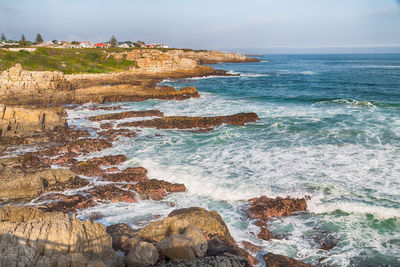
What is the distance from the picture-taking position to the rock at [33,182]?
13.9 m

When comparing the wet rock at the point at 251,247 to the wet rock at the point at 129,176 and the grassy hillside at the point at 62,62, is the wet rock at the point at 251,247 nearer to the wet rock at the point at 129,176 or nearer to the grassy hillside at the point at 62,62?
the wet rock at the point at 129,176

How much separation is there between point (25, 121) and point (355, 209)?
23.4m

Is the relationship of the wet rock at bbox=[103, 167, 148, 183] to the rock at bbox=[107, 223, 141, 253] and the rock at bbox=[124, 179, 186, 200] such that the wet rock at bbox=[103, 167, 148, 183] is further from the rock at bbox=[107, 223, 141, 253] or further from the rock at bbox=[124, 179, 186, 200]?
the rock at bbox=[107, 223, 141, 253]

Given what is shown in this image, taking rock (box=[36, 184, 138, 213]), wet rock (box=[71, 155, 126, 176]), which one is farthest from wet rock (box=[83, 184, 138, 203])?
wet rock (box=[71, 155, 126, 176])

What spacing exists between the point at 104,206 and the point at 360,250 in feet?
32.5

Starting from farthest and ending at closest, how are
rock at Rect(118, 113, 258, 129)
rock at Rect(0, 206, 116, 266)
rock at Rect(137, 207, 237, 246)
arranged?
rock at Rect(118, 113, 258, 129)
rock at Rect(137, 207, 237, 246)
rock at Rect(0, 206, 116, 266)

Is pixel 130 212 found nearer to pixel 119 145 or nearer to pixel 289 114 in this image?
pixel 119 145

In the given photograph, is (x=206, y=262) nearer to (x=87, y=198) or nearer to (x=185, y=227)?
(x=185, y=227)

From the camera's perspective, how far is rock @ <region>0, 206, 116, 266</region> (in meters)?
6.99

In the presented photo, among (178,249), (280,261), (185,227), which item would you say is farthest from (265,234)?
(178,249)

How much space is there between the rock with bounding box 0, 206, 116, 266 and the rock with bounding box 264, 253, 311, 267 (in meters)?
4.53

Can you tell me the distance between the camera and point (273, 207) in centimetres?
1305

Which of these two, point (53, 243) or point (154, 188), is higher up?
point (53, 243)

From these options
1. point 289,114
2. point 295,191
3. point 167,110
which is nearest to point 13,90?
point 167,110
